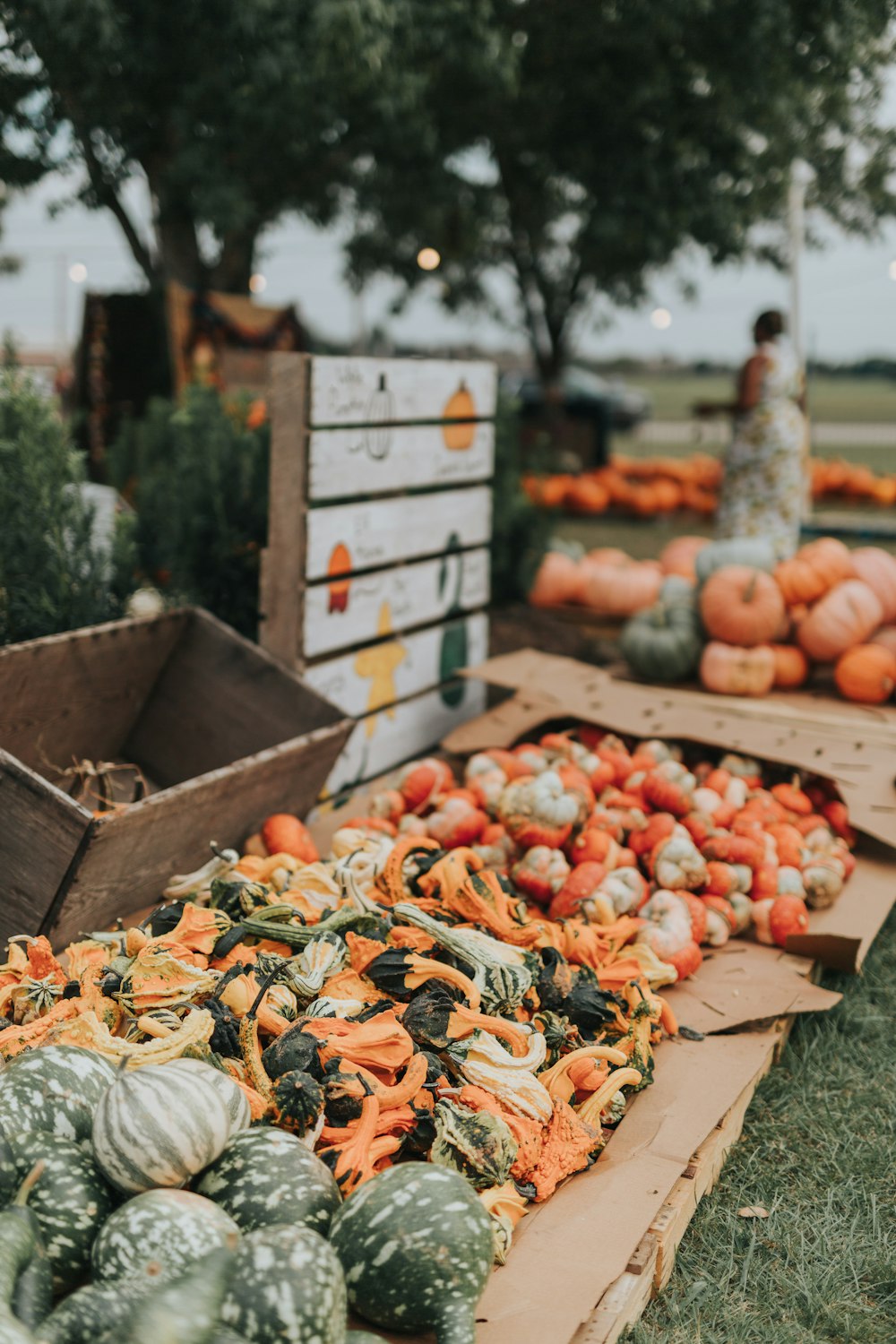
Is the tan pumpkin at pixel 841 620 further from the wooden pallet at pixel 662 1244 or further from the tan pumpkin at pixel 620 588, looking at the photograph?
the wooden pallet at pixel 662 1244

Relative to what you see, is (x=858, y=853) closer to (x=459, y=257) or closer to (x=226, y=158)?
(x=226, y=158)

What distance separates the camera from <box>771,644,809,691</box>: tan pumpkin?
6.23 m

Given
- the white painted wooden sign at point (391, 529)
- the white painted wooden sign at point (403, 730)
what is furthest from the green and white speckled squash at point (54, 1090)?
the white painted wooden sign at point (391, 529)

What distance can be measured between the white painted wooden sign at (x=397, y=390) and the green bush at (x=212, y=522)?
624mm

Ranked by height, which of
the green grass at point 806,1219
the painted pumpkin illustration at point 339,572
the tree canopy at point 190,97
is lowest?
the green grass at point 806,1219

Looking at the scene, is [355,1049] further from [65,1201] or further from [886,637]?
[886,637]

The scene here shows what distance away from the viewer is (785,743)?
498 cm

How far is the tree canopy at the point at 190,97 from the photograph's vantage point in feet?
23.3

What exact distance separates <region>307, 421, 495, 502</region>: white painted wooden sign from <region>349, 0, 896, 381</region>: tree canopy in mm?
3366

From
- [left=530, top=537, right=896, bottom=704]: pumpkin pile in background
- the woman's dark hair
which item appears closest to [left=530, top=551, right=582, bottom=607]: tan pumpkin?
[left=530, top=537, right=896, bottom=704]: pumpkin pile in background

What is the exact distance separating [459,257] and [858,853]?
9.15 metres

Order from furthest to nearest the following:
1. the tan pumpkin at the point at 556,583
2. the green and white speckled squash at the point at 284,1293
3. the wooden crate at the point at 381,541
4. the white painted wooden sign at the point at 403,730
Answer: the tan pumpkin at the point at 556,583, the white painted wooden sign at the point at 403,730, the wooden crate at the point at 381,541, the green and white speckled squash at the point at 284,1293

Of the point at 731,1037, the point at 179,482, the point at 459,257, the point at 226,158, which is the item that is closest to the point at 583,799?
the point at 731,1037

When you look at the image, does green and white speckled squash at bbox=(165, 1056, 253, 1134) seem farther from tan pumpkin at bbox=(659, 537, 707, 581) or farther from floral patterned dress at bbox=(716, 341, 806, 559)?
floral patterned dress at bbox=(716, 341, 806, 559)
